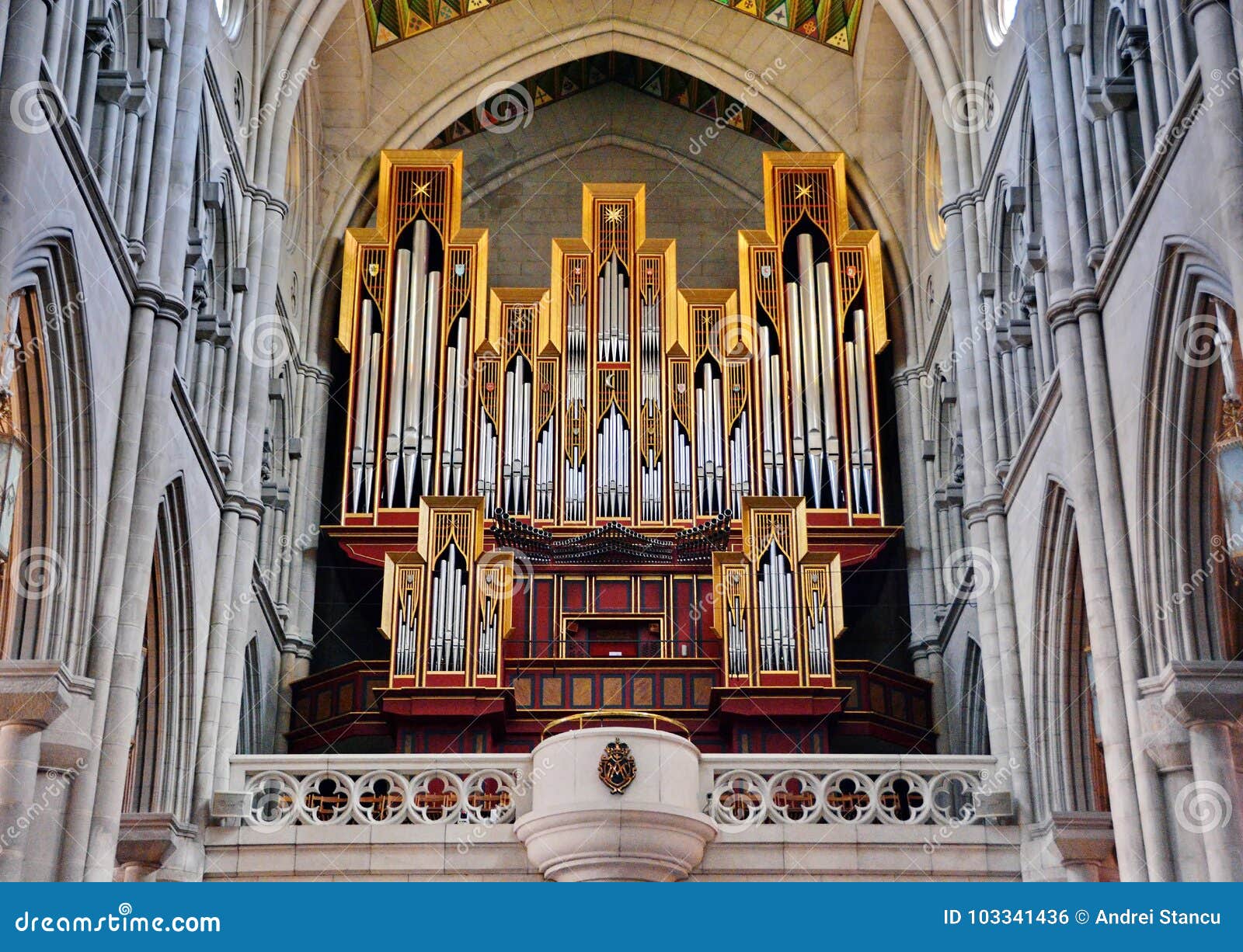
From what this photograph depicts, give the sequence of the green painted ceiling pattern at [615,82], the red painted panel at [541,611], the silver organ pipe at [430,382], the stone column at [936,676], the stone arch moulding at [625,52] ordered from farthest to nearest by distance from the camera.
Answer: the green painted ceiling pattern at [615,82], the stone arch moulding at [625,52], the silver organ pipe at [430,382], the red painted panel at [541,611], the stone column at [936,676]

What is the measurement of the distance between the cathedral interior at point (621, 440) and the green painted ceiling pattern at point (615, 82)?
0.26 feet

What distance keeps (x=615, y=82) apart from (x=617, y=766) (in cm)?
1632

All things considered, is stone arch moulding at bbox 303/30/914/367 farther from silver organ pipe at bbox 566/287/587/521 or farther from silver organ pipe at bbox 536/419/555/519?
silver organ pipe at bbox 536/419/555/519

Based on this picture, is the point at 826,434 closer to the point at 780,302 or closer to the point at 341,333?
the point at 780,302

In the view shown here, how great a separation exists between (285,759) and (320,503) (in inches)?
303

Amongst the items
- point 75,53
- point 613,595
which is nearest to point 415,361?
point 613,595

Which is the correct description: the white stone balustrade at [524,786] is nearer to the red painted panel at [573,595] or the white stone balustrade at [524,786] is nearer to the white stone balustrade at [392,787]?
the white stone balustrade at [392,787]

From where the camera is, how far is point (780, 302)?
25.2m

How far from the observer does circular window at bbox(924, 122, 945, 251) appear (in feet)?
79.2

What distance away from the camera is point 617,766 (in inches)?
626

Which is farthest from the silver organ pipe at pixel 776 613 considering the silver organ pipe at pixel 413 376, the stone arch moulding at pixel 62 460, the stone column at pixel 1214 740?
the stone arch moulding at pixel 62 460

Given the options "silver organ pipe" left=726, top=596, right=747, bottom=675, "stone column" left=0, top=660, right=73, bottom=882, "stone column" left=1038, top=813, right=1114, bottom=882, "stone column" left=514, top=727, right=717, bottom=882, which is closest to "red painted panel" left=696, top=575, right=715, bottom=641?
"silver organ pipe" left=726, top=596, right=747, bottom=675

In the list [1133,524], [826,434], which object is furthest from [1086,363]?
[826,434]

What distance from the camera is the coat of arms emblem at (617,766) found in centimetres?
1582
